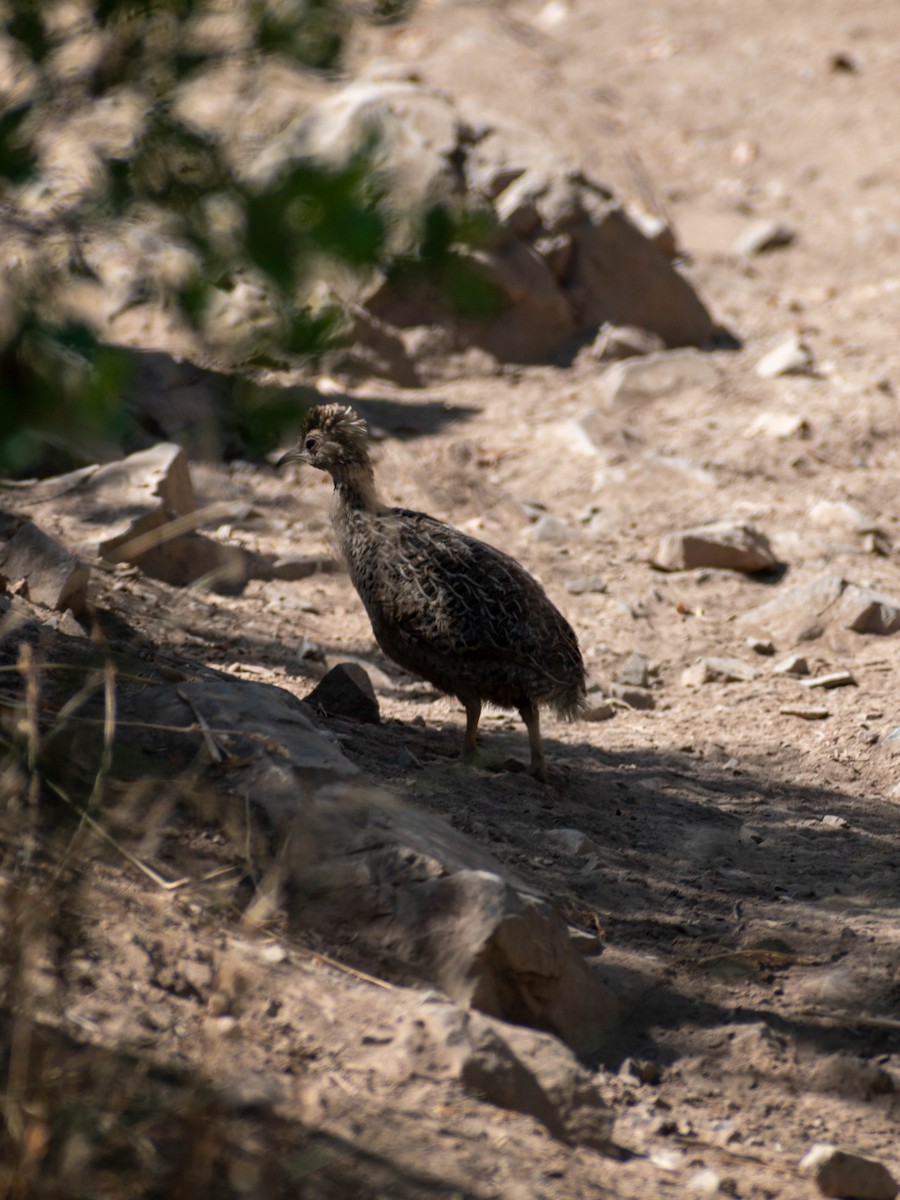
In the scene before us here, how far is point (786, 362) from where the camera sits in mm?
10594

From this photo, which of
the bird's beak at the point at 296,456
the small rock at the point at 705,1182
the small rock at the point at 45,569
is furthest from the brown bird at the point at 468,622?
the small rock at the point at 705,1182

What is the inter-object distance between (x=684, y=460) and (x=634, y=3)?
11.1 metres

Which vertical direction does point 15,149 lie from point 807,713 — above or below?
above

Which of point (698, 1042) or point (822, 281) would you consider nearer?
point (698, 1042)

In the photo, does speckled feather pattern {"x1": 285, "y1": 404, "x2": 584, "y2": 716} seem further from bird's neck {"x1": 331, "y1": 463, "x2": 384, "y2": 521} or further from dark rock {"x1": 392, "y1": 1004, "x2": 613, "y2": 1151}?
dark rock {"x1": 392, "y1": 1004, "x2": 613, "y2": 1151}

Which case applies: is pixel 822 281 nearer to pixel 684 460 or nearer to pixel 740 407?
pixel 740 407

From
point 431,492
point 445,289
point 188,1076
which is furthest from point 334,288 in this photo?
point 188,1076

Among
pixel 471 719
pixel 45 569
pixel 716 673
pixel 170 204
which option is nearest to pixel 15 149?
pixel 170 204

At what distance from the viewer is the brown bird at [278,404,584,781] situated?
562cm

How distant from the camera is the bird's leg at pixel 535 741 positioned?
5602 mm

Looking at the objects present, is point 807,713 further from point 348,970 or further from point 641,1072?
point 348,970

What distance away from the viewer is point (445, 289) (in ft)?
7.28

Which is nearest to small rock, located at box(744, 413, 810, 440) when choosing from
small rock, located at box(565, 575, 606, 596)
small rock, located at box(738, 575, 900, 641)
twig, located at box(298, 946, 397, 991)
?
small rock, located at box(738, 575, 900, 641)

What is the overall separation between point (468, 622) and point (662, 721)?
5.14 feet
